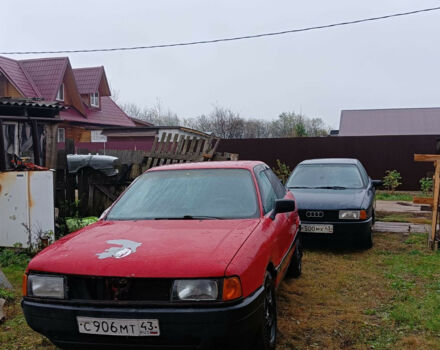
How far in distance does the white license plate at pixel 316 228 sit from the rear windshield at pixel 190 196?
280cm

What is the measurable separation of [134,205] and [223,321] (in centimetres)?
173

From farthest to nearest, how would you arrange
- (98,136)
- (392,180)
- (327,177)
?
(98,136) < (392,180) < (327,177)

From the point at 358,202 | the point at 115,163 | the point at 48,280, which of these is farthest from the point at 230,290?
the point at 115,163

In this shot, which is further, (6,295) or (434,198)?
(434,198)

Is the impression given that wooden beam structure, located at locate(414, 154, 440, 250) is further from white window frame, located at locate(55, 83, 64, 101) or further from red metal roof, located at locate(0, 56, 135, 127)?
white window frame, located at locate(55, 83, 64, 101)

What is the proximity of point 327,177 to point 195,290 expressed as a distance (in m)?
5.64

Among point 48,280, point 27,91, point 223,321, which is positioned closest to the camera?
point 223,321

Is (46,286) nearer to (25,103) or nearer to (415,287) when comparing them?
(415,287)

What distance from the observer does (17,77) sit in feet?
73.3

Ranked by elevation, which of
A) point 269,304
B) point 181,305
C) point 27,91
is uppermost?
point 27,91

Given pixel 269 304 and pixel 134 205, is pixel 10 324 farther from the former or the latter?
pixel 269 304

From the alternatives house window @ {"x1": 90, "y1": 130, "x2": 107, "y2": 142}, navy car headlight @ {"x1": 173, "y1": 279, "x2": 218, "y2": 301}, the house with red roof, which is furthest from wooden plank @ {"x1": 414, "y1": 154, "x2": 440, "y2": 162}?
the house with red roof

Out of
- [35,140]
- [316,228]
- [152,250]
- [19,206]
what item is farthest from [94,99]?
[152,250]

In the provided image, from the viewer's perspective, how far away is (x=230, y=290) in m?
2.62
